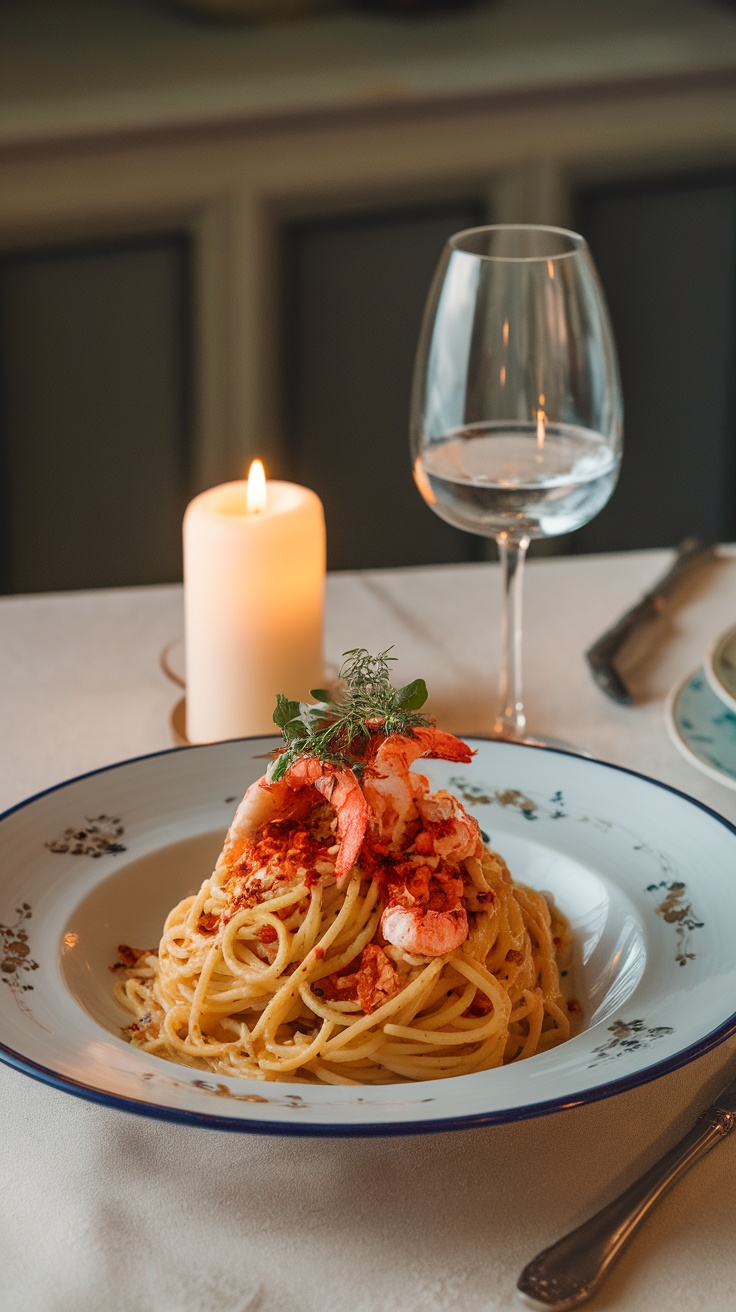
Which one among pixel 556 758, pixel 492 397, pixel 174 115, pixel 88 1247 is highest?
pixel 174 115

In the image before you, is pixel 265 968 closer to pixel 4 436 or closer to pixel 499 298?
pixel 499 298

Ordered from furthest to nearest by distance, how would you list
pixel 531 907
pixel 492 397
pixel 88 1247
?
pixel 492 397
pixel 531 907
pixel 88 1247

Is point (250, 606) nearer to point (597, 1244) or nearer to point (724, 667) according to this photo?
point (724, 667)

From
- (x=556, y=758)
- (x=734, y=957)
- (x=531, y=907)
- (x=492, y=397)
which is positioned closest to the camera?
(x=734, y=957)

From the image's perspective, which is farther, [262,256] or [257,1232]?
[262,256]

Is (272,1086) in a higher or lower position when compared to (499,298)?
lower

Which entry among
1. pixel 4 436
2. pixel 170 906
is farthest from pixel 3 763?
pixel 4 436

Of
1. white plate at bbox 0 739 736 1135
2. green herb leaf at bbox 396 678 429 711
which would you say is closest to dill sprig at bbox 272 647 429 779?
green herb leaf at bbox 396 678 429 711
